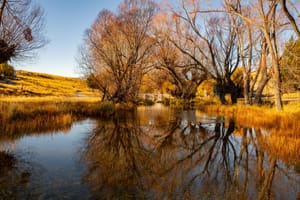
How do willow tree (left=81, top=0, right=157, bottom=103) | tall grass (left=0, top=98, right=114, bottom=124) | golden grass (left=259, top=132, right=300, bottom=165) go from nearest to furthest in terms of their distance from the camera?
golden grass (left=259, top=132, right=300, bottom=165) → tall grass (left=0, top=98, right=114, bottom=124) → willow tree (left=81, top=0, right=157, bottom=103)

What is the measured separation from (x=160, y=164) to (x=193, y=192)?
1433 millimetres

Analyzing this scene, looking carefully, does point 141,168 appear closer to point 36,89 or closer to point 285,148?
point 285,148

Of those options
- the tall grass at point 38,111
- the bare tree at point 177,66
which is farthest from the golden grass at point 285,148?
the bare tree at point 177,66

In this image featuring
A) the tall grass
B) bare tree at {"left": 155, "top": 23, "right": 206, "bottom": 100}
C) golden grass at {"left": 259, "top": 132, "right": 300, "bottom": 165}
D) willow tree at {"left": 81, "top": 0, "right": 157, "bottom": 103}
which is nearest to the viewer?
golden grass at {"left": 259, "top": 132, "right": 300, "bottom": 165}

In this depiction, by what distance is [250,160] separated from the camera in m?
5.17

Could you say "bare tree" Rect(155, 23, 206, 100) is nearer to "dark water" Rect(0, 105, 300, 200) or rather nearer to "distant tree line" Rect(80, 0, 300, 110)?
"distant tree line" Rect(80, 0, 300, 110)

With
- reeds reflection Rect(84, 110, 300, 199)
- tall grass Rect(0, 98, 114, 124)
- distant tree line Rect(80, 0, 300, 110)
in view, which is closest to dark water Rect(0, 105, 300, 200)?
reeds reflection Rect(84, 110, 300, 199)

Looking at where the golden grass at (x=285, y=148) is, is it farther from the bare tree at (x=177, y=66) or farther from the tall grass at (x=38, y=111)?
the bare tree at (x=177, y=66)

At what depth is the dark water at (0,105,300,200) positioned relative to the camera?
3426 millimetres

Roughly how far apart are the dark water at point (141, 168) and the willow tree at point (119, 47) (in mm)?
10588

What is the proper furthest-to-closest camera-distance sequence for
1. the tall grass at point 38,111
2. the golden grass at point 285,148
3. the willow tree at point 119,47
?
the willow tree at point 119,47, the tall grass at point 38,111, the golden grass at point 285,148

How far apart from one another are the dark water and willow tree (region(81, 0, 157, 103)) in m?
10.6

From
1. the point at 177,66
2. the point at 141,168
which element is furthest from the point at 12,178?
the point at 177,66

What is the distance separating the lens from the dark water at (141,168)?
3426 millimetres
